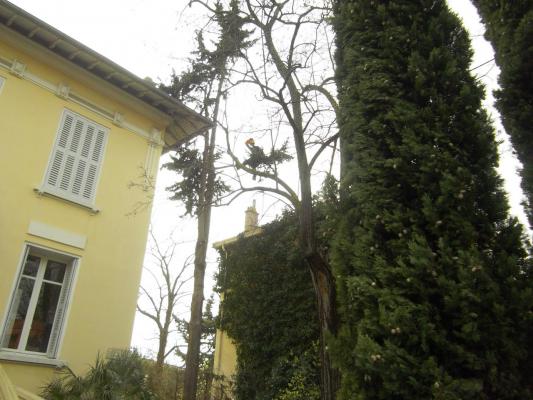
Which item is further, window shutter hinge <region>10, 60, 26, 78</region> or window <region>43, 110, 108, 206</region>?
window <region>43, 110, 108, 206</region>

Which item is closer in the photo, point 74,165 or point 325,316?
point 325,316

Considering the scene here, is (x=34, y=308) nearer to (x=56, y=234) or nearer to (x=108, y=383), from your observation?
(x=56, y=234)

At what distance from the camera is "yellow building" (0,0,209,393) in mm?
7672

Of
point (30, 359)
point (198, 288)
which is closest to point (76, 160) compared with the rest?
point (30, 359)

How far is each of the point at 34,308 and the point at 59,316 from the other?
0.44m

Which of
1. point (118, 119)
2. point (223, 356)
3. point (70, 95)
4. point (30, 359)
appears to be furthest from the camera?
point (223, 356)

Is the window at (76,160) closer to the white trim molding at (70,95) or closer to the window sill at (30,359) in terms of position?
the white trim molding at (70,95)

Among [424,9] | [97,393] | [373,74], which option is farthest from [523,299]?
[97,393]

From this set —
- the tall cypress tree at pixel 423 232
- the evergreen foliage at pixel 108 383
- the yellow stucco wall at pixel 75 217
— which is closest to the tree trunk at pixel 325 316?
the tall cypress tree at pixel 423 232

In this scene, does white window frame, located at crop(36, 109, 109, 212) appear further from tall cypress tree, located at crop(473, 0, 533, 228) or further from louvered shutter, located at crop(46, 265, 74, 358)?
tall cypress tree, located at crop(473, 0, 533, 228)

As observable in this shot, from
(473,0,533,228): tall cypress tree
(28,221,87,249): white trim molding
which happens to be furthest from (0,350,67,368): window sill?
(473,0,533,228): tall cypress tree

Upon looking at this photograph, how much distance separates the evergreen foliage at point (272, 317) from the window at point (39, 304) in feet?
14.6

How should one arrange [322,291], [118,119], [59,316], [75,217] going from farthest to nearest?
1. [118,119]
2. [75,217]
3. [59,316]
4. [322,291]

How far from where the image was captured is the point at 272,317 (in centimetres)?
1054
